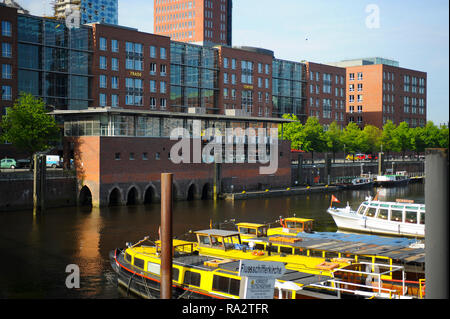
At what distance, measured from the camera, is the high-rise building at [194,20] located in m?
183

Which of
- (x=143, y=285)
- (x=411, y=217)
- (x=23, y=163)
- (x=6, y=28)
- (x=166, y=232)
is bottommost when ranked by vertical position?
(x=143, y=285)

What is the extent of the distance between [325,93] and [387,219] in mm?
91862

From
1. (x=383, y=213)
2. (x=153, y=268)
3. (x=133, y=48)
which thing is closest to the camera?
(x=153, y=268)

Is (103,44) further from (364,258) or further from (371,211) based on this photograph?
(364,258)

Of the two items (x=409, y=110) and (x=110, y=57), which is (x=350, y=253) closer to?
(x=110, y=57)

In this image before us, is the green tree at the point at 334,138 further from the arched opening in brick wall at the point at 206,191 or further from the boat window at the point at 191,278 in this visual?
the boat window at the point at 191,278

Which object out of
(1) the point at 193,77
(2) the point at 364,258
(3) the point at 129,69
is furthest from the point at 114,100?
(2) the point at 364,258

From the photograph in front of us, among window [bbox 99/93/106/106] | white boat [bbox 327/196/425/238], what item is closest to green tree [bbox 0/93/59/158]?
window [bbox 99/93/106/106]

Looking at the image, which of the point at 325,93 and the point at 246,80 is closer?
the point at 246,80

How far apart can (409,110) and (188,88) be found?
3456 inches

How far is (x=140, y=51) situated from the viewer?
313ft

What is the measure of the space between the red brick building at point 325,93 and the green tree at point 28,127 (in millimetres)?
77420

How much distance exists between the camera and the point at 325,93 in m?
139
